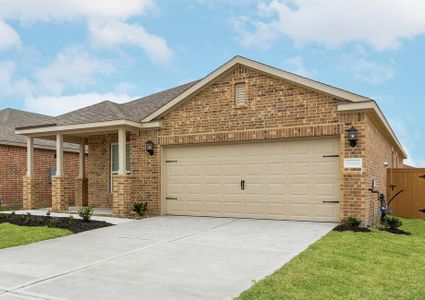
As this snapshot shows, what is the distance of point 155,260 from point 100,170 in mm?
9633

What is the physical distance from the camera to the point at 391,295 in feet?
16.9

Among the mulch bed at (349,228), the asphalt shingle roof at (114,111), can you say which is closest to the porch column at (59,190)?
the asphalt shingle roof at (114,111)

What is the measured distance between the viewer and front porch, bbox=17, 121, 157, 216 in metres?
13.0

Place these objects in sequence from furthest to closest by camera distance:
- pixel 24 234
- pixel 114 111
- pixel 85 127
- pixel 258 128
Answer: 1. pixel 114 111
2. pixel 85 127
3. pixel 258 128
4. pixel 24 234

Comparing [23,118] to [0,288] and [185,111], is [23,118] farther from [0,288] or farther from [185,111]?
[0,288]

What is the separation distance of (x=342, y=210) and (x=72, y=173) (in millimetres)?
15558

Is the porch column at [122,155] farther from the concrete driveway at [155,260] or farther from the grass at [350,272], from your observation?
the grass at [350,272]

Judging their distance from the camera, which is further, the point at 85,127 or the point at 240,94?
the point at 85,127

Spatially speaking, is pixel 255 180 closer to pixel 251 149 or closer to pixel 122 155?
pixel 251 149

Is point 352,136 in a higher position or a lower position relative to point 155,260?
higher

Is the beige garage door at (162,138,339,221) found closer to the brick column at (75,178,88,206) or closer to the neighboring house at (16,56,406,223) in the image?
the neighboring house at (16,56,406,223)

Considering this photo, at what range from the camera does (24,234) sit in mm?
9586

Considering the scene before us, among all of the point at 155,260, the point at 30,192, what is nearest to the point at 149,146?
the point at 30,192

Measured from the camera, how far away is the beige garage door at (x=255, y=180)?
36.1ft
